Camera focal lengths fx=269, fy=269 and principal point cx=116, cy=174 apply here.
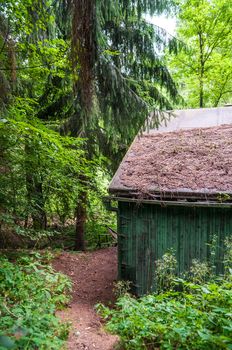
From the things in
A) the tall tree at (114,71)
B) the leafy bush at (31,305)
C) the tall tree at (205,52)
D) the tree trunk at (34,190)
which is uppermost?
the tall tree at (205,52)

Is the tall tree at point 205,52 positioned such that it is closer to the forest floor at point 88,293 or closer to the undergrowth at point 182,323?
the forest floor at point 88,293

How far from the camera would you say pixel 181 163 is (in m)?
6.43

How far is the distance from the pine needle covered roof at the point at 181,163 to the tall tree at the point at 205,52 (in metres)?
5.93

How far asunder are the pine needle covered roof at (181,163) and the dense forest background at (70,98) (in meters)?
0.80

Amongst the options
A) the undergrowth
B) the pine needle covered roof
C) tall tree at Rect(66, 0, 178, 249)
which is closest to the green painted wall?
the pine needle covered roof

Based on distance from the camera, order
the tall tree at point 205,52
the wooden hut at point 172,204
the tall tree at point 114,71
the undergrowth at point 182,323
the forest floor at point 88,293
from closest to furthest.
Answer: the undergrowth at point 182,323 < the tall tree at point 114,71 < the forest floor at point 88,293 < the wooden hut at point 172,204 < the tall tree at point 205,52

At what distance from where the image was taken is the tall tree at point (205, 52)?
13.3 meters

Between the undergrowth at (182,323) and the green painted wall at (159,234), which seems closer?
the undergrowth at (182,323)

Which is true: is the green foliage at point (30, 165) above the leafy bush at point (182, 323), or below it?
above

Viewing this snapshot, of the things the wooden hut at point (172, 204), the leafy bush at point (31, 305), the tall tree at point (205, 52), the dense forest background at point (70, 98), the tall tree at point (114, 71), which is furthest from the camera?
the tall tree at point (205, 52)

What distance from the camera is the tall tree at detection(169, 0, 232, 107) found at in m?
13.3

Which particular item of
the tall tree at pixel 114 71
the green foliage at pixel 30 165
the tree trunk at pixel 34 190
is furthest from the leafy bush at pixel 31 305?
the tall tree at pixel 114 71

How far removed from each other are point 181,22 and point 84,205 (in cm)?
1241

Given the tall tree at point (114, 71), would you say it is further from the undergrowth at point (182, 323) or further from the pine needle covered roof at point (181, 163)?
the undergrowth at point (182, 323)
